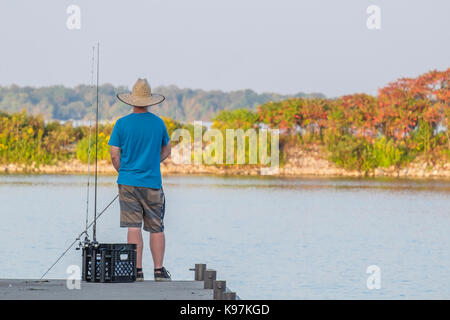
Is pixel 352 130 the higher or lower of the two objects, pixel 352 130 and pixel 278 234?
the higher

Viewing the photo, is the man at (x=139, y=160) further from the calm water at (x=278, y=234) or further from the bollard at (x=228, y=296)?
the calm water at (x=278, y=234)

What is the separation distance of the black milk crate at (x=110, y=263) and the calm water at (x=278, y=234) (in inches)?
133

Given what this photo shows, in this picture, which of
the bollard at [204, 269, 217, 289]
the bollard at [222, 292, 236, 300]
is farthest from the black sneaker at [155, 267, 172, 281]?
the bollard at [222, 292, 236, 300]

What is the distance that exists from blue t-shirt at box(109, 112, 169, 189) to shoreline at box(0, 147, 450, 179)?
3061cm

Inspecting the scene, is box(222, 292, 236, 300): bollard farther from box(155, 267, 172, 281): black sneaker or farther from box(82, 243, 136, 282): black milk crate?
box(155, 267, 172, 281): black sneaker

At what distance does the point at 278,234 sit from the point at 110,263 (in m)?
10.1

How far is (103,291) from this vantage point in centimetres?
705

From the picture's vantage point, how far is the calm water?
11.8 metres

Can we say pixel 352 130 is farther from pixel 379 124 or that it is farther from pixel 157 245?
pixel 157 245

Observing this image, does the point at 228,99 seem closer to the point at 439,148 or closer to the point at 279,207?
the point at 439,148

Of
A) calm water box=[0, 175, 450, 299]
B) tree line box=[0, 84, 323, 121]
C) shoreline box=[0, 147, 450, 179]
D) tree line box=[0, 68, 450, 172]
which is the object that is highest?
tree line box=[0, 84, 323, 121]

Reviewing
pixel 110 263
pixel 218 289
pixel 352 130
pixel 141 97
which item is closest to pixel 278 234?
pixel 141 97

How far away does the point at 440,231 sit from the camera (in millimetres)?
17828
